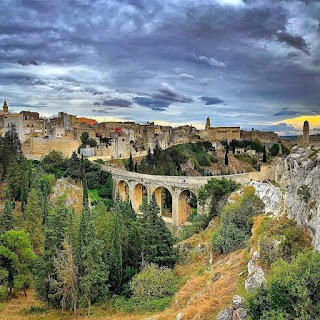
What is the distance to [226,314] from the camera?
38.7 ft

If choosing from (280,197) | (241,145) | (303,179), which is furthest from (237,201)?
(241,145)

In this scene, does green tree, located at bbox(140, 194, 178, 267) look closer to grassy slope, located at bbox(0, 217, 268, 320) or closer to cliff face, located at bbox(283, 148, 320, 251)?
grassy slope, located at bbox(0, 217, 268, 320)

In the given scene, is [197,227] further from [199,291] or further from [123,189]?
[123,189]

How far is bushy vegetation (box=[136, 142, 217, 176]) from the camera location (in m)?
56.6

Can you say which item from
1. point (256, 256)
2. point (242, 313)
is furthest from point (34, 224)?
point (242, 313)

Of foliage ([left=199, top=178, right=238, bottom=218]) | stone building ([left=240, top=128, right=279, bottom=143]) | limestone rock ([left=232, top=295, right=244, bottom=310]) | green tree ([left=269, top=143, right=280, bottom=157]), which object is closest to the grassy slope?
limestone rock ([left=232, top=295, right=244, bottom=310])

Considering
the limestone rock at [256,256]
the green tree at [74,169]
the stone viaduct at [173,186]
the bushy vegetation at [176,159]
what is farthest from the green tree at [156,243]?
the bushy vegetation at [176,159]

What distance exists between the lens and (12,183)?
3956cm

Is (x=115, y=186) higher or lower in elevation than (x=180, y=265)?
higher

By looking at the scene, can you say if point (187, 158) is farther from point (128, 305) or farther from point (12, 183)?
point (128, 305)

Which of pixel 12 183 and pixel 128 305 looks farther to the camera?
pixel 12 183

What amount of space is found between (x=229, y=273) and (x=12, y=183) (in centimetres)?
2976

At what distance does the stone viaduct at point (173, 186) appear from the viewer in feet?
126

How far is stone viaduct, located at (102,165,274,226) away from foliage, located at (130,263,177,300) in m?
14.0
